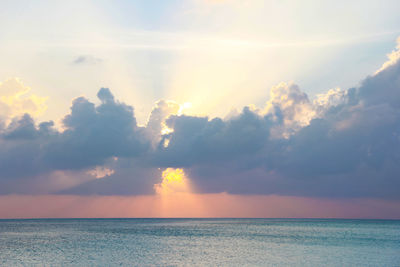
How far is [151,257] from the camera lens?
241 feet

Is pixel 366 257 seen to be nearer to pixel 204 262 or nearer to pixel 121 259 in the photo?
pixel 204 262

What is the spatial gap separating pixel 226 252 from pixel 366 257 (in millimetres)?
26926

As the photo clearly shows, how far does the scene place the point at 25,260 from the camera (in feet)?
223

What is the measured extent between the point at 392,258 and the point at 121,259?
48.9 metres

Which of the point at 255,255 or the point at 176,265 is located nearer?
the point at 176,265

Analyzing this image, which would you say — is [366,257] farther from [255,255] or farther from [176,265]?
[176,265]

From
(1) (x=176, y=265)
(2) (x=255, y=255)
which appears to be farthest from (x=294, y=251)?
(1) (x=176, y=265)

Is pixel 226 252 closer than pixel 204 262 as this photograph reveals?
No

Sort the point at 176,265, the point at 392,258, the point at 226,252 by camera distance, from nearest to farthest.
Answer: the point at 176,265
the point at 392,258
the point at 226,252

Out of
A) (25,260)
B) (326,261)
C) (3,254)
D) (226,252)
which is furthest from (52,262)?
(326,261)

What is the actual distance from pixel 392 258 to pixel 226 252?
31180 millimetres

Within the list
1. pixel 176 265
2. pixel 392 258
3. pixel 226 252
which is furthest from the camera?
pixel 226 252

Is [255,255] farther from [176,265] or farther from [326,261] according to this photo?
[176,265]

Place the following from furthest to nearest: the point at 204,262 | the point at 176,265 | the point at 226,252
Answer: the point at 226,252 → the point at 204,262 → the point at 176,265
